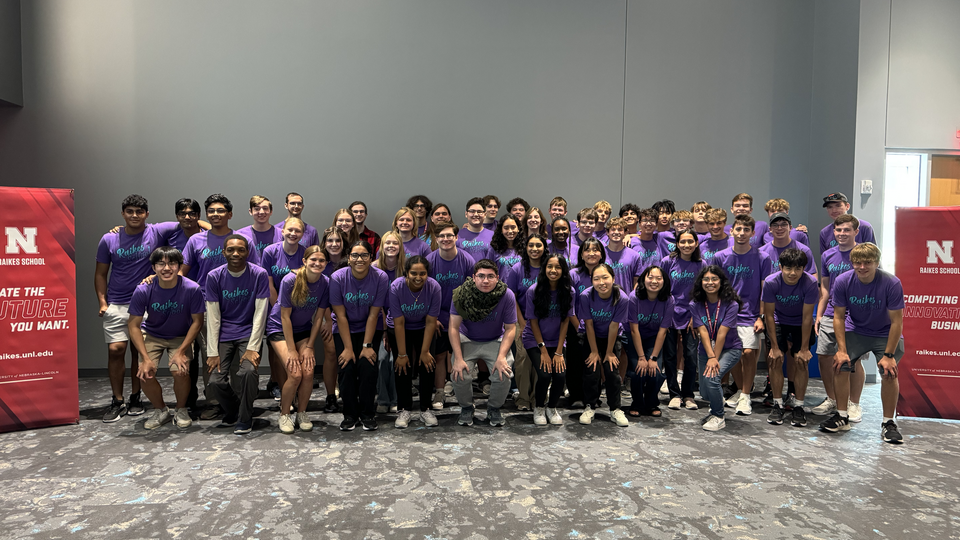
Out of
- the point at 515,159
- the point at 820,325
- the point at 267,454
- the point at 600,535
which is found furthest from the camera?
the point at 515,159

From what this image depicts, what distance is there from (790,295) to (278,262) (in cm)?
423

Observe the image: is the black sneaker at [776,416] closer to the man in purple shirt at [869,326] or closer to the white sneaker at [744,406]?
the white sneaker at [744,406]

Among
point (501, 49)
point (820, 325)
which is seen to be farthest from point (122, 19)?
point (820, 325)

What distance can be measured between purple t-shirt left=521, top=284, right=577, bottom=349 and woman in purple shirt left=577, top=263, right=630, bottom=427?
0.14 m

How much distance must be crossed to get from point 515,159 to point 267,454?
4228 mm

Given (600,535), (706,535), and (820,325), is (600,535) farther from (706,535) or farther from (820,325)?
(820,325)

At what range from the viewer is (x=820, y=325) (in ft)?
15.4

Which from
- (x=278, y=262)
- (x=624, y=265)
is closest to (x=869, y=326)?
(x=624, y=265)

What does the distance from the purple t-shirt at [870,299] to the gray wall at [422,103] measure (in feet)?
9.15

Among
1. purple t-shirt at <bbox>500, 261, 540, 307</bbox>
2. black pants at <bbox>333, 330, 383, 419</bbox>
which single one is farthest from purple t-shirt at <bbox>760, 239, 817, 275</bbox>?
black pants at <bbox>333, 330, 383, 419</bbox>

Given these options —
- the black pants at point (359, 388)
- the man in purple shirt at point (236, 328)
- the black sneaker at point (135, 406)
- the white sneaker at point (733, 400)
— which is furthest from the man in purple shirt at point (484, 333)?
the black sneaker at point (135, 406)

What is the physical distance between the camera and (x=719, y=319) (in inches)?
181

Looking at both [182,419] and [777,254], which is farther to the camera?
[777,254]

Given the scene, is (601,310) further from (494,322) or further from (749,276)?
(749,276)
